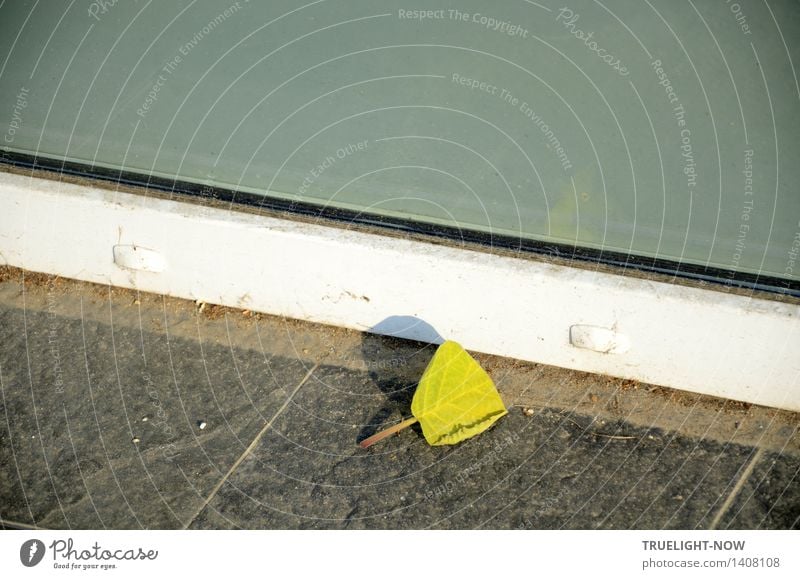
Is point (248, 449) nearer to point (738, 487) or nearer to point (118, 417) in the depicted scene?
point (118, 417)

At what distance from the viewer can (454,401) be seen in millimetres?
4348

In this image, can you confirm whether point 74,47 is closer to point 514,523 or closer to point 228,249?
point 228,249

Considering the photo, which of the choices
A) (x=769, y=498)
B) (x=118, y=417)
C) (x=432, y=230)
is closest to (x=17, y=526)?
(x=118, y=417)

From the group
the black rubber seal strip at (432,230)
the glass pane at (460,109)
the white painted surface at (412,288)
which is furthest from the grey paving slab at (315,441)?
the glass pane at (460,109)

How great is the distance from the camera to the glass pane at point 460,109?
13.9 ft

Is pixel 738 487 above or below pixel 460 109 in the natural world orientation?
below

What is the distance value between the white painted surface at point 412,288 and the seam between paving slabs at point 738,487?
1.12 feet

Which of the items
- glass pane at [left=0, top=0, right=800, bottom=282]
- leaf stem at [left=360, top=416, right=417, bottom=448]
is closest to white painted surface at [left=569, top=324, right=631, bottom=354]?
glass pane at [left=0, top=0, right=800, bottom=282]
